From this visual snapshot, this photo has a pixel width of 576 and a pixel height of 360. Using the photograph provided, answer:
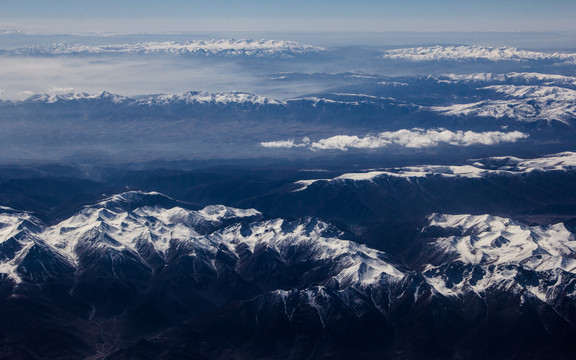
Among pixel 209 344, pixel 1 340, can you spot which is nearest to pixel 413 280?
pixel 209 344

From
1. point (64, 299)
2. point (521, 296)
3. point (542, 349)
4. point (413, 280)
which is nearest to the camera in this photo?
point (542, 349)

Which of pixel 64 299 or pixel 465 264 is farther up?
pixel 465 264

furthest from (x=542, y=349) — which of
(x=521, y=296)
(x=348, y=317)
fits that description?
(x=348, y=317)

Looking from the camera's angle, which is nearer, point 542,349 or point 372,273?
point 542,349

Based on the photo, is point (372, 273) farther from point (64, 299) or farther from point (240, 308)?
point (64, 299)

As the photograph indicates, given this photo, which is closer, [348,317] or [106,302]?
[348,317]

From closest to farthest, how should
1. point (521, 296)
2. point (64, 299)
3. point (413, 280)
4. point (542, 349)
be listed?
point (542, 349) < point (521, 296) < point (413, 280) < point (64, 299)

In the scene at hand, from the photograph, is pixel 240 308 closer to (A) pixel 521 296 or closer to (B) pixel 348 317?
(B) pixel 348 317

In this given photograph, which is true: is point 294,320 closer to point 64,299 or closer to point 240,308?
point 240,308
